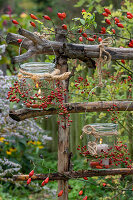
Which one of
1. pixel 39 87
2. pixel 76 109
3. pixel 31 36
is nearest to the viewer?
pixel 31 36

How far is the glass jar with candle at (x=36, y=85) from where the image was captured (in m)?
2.12

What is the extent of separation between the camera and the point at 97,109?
2.36 m

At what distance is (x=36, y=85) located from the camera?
2.12 m

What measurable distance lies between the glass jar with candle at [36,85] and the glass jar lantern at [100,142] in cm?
40

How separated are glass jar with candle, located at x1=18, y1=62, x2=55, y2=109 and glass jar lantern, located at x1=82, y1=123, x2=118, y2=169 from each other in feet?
1.30

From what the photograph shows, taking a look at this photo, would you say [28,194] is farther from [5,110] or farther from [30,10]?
[30,10]

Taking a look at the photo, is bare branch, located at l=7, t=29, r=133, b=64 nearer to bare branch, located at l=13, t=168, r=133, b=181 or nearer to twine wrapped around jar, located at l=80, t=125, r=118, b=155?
twine wrapped around jar, located at l=80, t=125, r=118, b=155

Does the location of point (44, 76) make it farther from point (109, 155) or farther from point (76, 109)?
point (109, 155)

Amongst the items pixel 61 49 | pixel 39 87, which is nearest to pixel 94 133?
pixel 39 87

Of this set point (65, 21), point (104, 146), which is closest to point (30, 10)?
point (65, 21)

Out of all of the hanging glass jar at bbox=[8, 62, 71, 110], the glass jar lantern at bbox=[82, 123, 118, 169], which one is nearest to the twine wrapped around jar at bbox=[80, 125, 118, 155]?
the glass jar lantern at bbox=[82, 123, 118, 169]

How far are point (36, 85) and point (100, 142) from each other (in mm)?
670

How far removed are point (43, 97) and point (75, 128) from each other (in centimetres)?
273

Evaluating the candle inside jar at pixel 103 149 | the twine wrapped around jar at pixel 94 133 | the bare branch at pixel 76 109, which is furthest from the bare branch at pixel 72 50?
the candle inside jar at pixel 103 149
